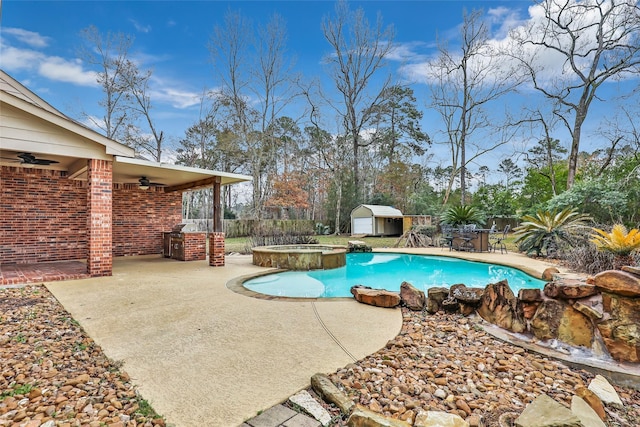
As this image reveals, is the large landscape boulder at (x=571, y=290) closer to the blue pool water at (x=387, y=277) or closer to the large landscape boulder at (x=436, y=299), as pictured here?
the large landscape boulder at (x=436, y=299)

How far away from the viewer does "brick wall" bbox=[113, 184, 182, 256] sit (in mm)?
9492

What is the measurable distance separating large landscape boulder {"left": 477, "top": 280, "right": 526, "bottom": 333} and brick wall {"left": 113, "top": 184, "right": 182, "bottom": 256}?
Result: 9629 mm

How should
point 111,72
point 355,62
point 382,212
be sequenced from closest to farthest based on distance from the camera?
point 111,72 < point 382,212 < point 355,62

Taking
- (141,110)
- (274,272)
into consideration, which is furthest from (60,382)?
(141,110)

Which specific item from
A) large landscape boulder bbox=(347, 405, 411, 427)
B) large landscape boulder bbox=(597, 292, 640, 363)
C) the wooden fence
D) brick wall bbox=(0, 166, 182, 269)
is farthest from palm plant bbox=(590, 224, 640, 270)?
the wooden fence

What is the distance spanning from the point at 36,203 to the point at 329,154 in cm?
1835

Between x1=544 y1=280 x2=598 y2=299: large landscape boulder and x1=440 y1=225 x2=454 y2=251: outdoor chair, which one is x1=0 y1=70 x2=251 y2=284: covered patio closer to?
x1=544 y1=280 x2=598 y2=299: large landscape boulder

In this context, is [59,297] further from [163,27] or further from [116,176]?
[163,27]

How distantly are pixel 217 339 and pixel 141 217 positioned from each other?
8287 mm

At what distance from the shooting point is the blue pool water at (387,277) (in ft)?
20.7

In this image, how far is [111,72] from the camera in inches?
723

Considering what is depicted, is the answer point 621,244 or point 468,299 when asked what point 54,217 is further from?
point 621,244

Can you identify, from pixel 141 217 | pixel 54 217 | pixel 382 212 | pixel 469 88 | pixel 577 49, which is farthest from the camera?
pixel 469 88

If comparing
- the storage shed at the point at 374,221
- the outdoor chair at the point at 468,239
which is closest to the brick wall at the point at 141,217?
the outdoor chair at the point at 468,239
